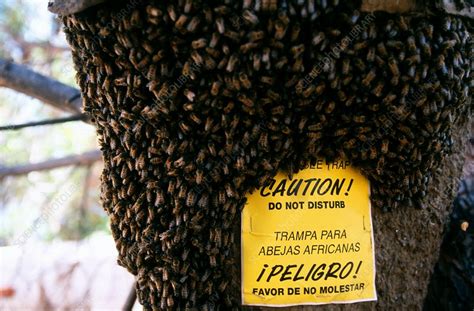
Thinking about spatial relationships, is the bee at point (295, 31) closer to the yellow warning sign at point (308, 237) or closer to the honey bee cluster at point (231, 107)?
the honey bee cluster at point (231, 107)

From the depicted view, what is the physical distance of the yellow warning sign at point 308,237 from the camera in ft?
6.63

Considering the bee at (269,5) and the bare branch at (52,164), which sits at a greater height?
the bare branch at (52,164)

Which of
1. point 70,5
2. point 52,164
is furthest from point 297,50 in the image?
point 52,164

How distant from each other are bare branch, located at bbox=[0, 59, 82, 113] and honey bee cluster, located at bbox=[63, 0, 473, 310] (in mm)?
2229

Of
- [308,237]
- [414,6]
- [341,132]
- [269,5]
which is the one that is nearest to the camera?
[269,5]

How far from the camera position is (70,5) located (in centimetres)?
171

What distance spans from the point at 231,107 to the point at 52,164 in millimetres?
4373

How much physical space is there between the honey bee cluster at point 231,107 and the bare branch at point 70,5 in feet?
0.22

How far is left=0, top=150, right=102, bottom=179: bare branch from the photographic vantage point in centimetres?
556

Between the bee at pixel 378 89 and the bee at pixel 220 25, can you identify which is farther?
the bee at pixel 378 89

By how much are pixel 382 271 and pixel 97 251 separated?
4164mm

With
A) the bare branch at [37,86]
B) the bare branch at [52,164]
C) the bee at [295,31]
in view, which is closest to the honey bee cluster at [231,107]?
the bee at [295,31]

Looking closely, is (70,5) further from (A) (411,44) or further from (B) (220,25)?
(A) (411,44)

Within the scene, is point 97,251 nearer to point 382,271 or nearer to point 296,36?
point 382,271
